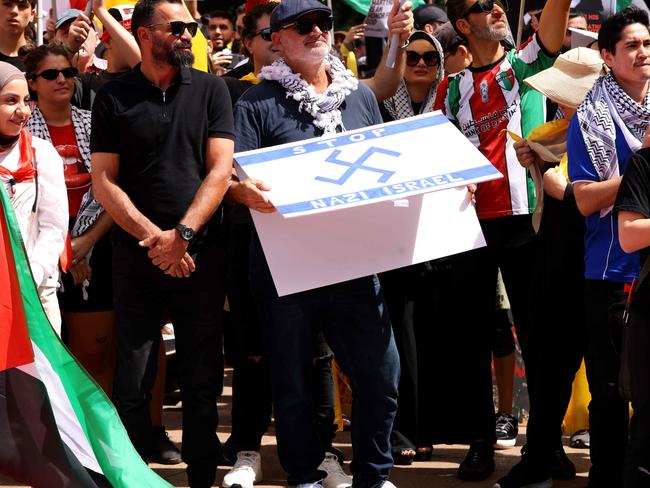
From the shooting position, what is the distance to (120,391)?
5.74 metres

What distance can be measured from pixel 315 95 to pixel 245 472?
1.96 metres

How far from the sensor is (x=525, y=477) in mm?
6070

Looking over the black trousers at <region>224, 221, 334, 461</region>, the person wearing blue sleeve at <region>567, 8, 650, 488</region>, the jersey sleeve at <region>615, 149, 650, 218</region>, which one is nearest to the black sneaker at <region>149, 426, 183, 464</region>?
the black trousers at <region>224, 221, 334, 461</region>

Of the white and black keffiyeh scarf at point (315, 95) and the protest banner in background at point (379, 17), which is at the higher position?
the protest banner in background at point (379, 17)

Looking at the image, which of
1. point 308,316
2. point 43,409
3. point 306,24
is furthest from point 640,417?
point 43,409

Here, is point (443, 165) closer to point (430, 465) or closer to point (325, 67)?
point (325, 67)

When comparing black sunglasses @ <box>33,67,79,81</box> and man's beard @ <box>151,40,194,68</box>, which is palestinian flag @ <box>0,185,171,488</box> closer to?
man's beard @ <box>151,40,194,68</box>

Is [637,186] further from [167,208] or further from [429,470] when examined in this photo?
[429,470]

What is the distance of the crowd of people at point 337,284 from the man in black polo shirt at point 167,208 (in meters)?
0.01

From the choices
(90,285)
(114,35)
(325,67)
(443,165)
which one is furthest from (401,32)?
(90,285)

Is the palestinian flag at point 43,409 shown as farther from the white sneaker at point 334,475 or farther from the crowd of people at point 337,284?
the white sneaker at point 334,475

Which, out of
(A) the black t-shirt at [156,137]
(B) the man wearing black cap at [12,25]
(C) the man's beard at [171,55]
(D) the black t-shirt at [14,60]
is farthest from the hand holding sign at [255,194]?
(B) the man wearing black cap at [12,25]

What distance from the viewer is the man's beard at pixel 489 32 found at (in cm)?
654

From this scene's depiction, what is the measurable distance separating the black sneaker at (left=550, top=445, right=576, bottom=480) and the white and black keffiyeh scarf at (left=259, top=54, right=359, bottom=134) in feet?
6.82
